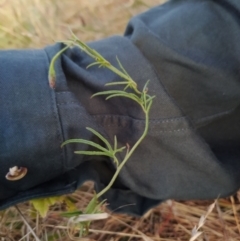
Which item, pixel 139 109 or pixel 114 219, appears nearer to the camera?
pixel 139 109

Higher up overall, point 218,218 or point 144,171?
point 144,171

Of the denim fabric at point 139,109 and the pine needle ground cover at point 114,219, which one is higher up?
the denim fabric at point 139,109

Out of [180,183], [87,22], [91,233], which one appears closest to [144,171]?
[180,183]

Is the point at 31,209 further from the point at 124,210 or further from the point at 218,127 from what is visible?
the point at 218,127

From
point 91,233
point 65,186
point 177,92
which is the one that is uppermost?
point 177,92

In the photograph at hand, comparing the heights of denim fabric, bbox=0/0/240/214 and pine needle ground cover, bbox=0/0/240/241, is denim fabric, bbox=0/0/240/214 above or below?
above

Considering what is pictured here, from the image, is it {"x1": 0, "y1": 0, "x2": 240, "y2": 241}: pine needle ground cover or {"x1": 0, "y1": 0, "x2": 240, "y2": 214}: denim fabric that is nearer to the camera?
{"x1": 0, "y1": 0, "x2": 240, "y2": 214}: denim fabric

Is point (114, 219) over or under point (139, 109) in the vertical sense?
under

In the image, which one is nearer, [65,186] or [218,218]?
[65,186]
